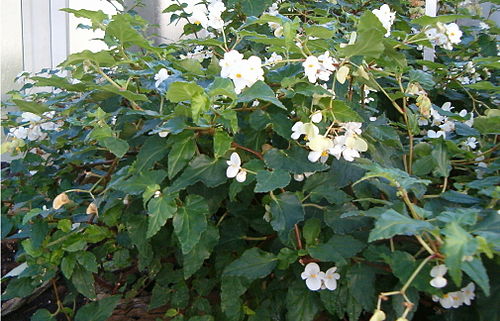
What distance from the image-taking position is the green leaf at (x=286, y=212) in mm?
750

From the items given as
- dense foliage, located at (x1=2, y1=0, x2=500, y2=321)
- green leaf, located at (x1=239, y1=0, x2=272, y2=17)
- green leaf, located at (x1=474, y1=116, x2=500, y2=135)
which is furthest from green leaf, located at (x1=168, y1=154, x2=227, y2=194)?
green leaf, located at (x1=239, y1=0, x2=272, y2=17)

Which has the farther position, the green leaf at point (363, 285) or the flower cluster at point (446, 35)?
the flower cluster at point (446, 35)

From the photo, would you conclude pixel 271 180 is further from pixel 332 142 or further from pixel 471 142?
pixel 471 142

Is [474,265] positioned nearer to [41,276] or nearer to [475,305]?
[475,305]

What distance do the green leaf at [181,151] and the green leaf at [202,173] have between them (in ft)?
0.03

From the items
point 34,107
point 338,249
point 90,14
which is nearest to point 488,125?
point 338,249

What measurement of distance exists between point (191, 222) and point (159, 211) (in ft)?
0.16

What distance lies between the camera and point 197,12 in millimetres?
1054

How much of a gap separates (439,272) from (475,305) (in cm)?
15

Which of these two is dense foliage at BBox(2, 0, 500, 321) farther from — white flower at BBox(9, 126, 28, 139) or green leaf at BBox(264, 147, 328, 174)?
white flower at BBox(9, 126, 28, 139)

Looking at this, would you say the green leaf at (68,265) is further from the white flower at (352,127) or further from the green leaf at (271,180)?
the white flower at (352,127)

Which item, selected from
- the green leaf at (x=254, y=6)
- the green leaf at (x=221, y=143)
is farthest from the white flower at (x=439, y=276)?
the green leaf at (x=254, y=6)

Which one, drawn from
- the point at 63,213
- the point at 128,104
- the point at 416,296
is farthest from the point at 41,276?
the point at 416,296

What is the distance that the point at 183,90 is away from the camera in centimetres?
74
